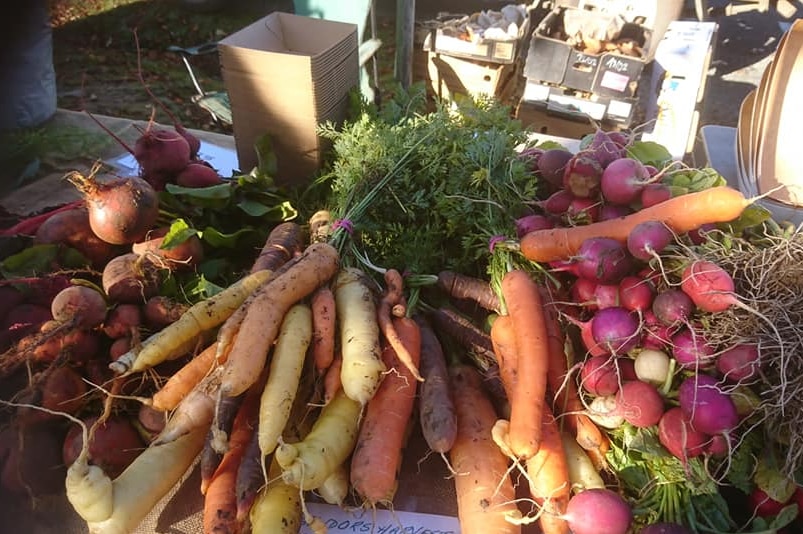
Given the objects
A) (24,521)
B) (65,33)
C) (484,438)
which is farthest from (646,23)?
(65,33)

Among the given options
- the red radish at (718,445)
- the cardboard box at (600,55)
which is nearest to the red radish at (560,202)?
the red radish at (718,445)

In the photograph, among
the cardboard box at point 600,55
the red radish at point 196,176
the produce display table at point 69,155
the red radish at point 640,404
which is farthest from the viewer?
the cardboard box at point 600,55

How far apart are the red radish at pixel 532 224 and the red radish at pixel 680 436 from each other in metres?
0.64

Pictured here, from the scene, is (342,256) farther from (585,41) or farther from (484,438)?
(585,41)

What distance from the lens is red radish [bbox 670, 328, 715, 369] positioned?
1.22 meters

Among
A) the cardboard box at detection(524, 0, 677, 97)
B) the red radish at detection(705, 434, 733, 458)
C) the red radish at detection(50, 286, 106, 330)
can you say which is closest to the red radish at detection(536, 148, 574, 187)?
the red radish at detection(705, 434, 733, 458)

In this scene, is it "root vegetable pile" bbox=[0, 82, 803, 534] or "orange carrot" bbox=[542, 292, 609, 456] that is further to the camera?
"orange carrot" bbox=[542, 292, 609, 456]

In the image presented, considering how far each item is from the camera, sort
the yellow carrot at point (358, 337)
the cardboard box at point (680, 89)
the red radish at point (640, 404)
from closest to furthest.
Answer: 1. the red radish at point (640, 404)
2. the yellow carrot at point (358, 337)
3. the cardboard box at point (680, 89)

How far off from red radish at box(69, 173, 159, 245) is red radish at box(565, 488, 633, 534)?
4.84 ft

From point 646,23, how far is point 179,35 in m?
4.60

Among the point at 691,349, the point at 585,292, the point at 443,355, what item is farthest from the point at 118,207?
the point at 691,349

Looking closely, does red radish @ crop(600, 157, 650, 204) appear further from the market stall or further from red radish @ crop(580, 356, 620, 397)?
red radish @ crop(580, 356, 620, 397)

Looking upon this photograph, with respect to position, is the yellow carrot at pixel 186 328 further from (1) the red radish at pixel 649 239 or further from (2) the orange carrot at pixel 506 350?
(1) the red radish at pixel 649 239

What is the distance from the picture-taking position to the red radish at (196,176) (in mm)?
1954
